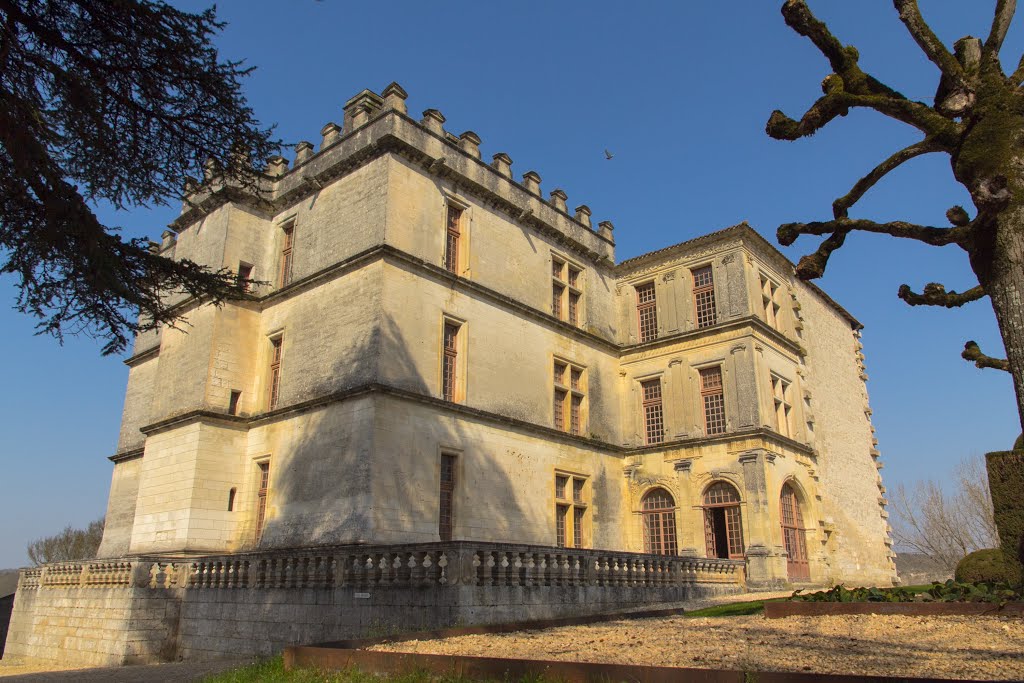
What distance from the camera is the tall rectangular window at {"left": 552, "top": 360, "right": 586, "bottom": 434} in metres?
22.0

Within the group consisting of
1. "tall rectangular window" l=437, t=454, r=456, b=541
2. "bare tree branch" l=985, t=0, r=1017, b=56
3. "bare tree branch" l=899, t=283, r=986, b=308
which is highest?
"bare tree branch" l=985, t=0, r=1017, b=56

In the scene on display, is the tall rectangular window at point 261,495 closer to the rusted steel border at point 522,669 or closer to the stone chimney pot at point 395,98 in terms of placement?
the stone chimney pot at point 395,98

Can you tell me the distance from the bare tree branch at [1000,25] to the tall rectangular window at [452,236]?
1405cm

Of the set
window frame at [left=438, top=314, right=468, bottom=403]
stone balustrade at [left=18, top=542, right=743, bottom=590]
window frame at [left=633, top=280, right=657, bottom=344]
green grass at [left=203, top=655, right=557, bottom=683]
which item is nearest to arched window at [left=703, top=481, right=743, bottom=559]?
stone balustrade at [left=18, top=542, right=743, bottom=590]

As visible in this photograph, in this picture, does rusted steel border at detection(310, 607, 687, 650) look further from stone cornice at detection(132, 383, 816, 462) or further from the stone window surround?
the stone window surround

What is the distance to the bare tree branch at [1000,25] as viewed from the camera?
690 centimetres

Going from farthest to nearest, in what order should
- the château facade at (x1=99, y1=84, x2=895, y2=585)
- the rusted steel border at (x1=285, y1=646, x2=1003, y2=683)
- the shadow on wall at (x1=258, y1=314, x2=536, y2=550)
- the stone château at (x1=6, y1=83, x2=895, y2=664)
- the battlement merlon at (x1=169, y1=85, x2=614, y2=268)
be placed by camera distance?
the battlement merlon at (x1=169, y1=85, x2=614, y2=268), the château facade at (x1=99, y1=84, x2=895, y2=585), the shadow on wall at (x1=258, y1=314, x2=536, y2=550), the stone château at (x1=6, y1=83, x2=895, y2=664), the rusted steel border at (x1=285, y1=646, x2=1003, y2=683)

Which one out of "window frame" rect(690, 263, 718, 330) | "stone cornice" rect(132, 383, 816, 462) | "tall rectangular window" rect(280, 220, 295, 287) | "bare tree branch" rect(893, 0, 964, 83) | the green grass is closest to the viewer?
the green grass

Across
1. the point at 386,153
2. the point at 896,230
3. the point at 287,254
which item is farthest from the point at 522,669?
the point at 287,254

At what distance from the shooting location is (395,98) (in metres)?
18.8

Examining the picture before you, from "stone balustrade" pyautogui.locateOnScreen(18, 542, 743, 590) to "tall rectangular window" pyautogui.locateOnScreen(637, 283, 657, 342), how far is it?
26.8 ft

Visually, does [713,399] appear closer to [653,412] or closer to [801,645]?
[653,412]

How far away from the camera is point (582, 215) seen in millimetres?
24969

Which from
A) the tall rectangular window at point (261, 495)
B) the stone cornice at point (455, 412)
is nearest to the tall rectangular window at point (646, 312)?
the stone cornice at point (455, 412)
